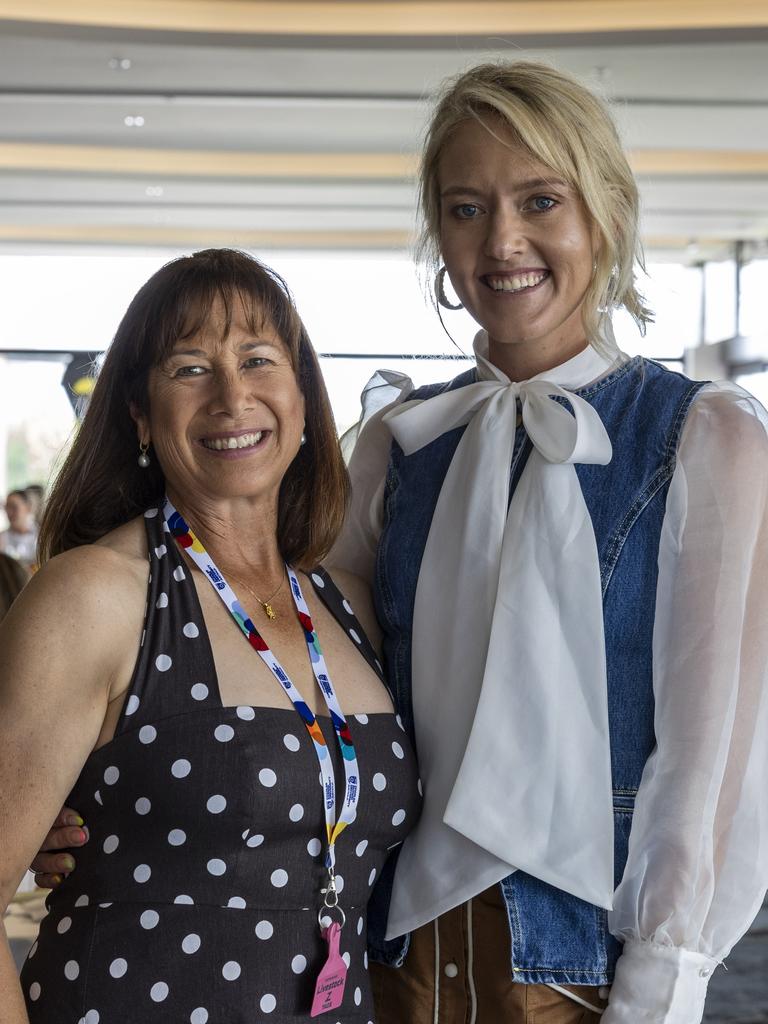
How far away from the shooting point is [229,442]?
1.77 m

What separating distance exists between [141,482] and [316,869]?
25.2 inches

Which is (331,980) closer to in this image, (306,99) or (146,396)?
(146,396)

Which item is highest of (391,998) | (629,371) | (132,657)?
(629,371)

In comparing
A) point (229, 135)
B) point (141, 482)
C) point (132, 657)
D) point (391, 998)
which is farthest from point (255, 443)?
point (229, 135)

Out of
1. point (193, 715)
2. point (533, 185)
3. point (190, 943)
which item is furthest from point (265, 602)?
point (533, 185)

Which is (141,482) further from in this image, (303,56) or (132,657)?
(303,56)

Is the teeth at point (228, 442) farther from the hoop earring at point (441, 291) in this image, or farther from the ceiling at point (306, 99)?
the ceiling at point (306, 99)

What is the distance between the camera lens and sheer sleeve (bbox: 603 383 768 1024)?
5.11ft

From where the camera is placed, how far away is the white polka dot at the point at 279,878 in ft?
5.14

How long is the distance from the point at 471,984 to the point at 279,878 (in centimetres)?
33

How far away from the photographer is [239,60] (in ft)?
21.8

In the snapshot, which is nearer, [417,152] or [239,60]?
[417,152]

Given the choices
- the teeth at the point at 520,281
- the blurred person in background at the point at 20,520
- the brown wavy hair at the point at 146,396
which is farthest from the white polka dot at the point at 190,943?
the blurred person in background at the point at 20,520

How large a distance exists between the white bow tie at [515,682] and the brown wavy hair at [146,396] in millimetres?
270
